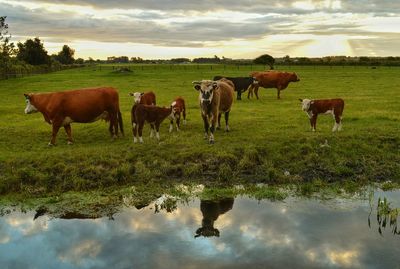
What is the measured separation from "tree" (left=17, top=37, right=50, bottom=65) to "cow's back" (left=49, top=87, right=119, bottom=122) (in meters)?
87.7

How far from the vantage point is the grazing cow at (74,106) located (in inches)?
564

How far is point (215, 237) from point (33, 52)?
316ft

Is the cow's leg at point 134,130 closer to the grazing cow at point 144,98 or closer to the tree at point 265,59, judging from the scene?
the grazing cow at point 144,98

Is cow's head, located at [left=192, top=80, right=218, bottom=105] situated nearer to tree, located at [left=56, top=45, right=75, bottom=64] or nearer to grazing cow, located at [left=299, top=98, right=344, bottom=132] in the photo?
grazing cow, located at [left=299, top=98, right=344, bottom=132]

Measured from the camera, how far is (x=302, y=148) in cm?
1288

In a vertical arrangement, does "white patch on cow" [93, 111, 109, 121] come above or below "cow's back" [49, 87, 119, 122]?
below

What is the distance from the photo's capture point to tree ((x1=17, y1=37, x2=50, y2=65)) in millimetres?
94562

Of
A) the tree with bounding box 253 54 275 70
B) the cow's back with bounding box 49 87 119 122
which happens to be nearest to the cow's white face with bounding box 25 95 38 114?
the cow's back with bounding box 49 87 119 122

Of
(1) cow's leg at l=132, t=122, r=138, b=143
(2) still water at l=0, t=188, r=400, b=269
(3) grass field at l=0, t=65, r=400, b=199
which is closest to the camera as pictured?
(2) still water at l=0, t=188, r=400, b=269

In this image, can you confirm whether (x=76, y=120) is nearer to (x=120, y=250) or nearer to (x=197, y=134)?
(x=197, y=134)

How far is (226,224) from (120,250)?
2.26 m

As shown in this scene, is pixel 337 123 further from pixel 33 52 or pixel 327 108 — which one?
pixel 33 52

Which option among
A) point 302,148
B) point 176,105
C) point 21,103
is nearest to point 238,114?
point 176,105

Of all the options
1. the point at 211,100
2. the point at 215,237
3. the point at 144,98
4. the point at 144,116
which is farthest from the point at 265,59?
the point at 215,237
